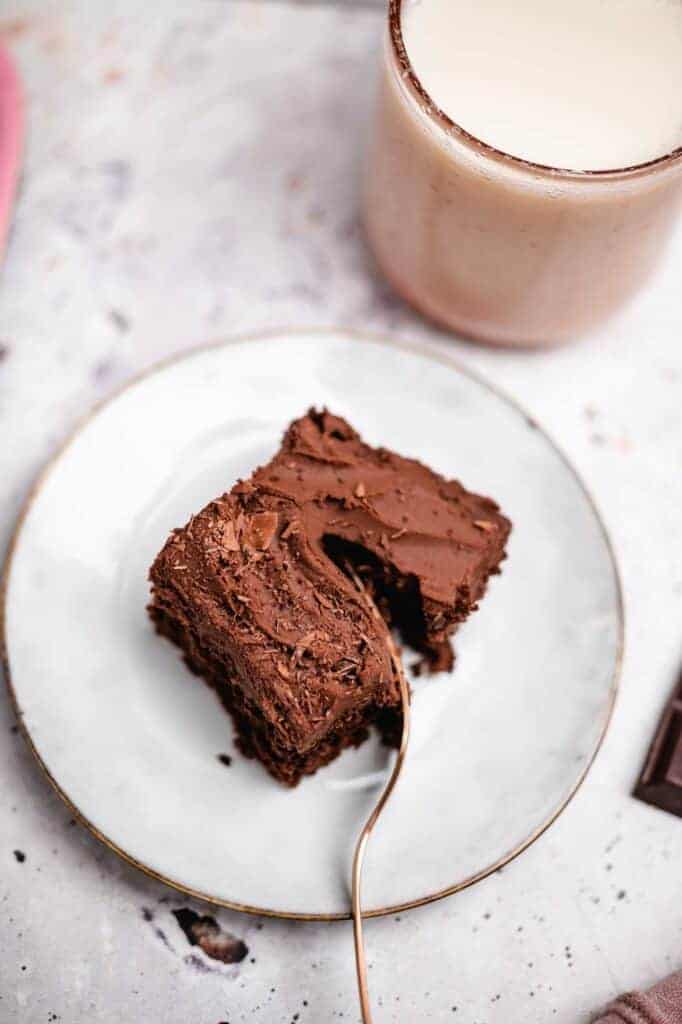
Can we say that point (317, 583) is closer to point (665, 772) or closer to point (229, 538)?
point (229, 538)

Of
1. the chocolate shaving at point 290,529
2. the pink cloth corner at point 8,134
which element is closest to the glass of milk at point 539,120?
the chocolate shaving at point 290,529

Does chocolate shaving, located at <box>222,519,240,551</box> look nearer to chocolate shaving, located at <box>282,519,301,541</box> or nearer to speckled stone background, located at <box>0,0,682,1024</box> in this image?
chocolate shaving, located at <box>282,519,301,541</box>

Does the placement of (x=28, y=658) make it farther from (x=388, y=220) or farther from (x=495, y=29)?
(x=495, y=29)

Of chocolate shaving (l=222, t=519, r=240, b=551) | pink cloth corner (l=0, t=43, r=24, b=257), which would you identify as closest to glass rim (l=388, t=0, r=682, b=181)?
chocolate shaving (l=222, t=519, r=240, b=551)

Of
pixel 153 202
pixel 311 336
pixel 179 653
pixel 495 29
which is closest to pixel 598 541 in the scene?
pixel 311 336

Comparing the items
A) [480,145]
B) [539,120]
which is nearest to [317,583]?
[480,145]

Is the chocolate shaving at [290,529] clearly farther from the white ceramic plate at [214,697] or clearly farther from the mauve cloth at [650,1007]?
the mauve cloth at [650,1007]

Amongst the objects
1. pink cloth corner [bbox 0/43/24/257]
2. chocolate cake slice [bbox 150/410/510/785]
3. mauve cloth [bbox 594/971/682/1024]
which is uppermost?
pink cloth corner [bbox 0/43/24/257]
